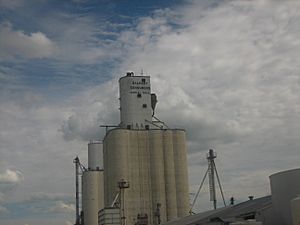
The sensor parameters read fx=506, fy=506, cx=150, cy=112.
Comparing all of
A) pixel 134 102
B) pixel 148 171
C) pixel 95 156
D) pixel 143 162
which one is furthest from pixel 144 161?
pixel 95 156

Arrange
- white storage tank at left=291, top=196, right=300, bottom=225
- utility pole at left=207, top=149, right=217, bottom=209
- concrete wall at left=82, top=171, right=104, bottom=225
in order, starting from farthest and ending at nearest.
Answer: concrete wall at left=82, top=171, right=104, bottom=225 < utility pole at left=207, top=149, right=217, bottom=209 < white storage tank at left=291, top=196, right=300, bottom=225

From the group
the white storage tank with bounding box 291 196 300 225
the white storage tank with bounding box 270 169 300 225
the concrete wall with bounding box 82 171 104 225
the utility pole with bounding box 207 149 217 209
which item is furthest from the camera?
the concrete wall with bounding box 82 171 104 225

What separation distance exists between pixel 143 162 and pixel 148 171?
2.43m

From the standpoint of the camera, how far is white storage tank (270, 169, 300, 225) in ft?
178

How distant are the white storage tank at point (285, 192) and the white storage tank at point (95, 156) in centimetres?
9405

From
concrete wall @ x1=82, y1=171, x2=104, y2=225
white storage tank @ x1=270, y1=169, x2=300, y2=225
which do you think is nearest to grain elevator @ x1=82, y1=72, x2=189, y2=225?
concrete wall @ x1=82, y1=171, x2=104, y2=225

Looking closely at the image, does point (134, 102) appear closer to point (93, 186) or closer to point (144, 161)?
point (144, 161)

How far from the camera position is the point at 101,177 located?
145625mm

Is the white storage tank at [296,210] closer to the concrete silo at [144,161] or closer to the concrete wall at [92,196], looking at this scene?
the concrete silo at [144,161]

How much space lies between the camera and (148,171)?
120 metres

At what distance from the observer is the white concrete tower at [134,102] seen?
398 feet

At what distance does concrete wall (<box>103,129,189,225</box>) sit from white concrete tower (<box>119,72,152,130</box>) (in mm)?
2788

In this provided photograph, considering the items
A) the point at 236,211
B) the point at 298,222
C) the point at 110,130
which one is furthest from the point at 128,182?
the point at 298,222

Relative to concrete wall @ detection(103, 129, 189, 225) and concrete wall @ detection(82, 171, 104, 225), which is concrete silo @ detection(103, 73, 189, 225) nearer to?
concrete wall @ detection(103, 129, 189, 225)
